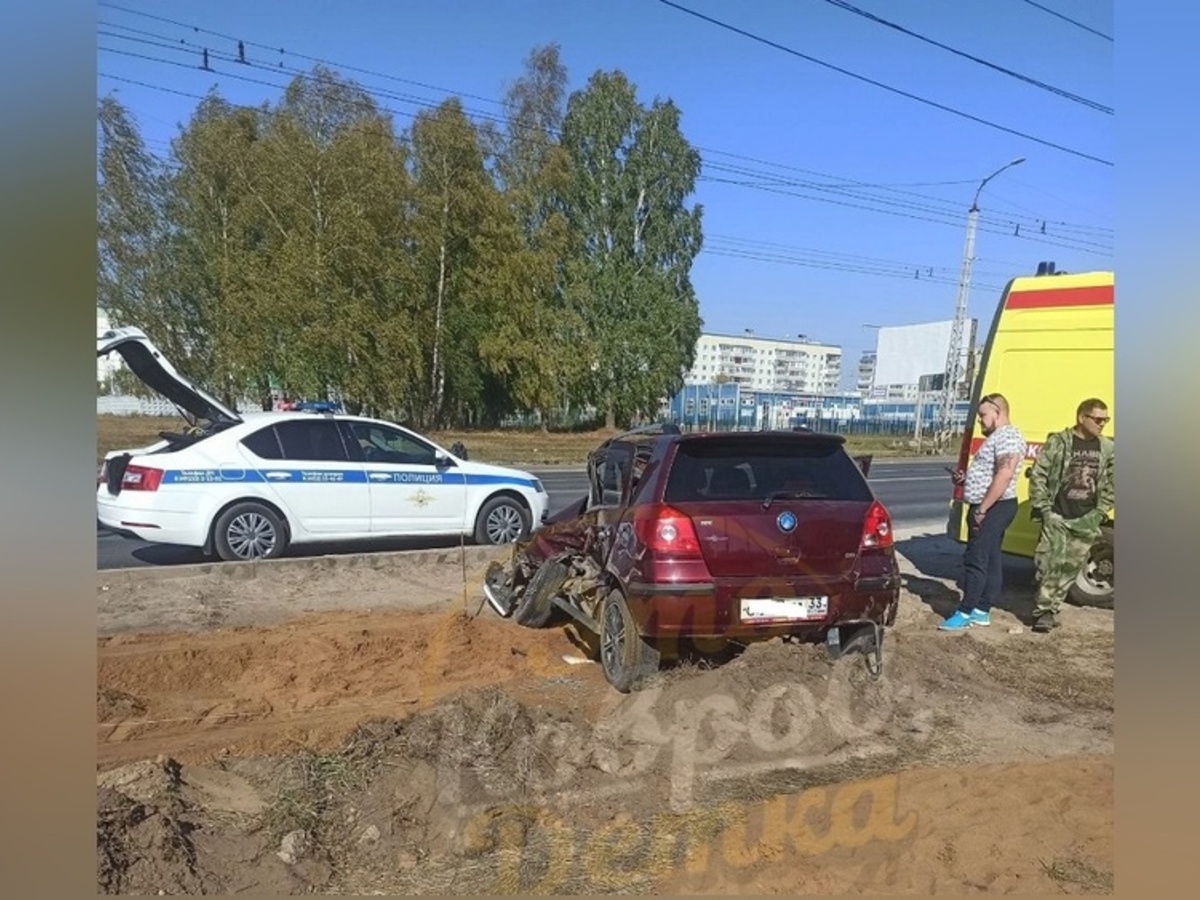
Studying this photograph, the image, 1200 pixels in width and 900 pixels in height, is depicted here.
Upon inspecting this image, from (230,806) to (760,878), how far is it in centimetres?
206

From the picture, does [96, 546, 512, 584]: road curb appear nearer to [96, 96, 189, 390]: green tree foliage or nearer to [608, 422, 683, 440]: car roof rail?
[96, 96, 189, 390]: green tree foliage

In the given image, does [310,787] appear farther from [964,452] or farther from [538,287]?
[964,452]

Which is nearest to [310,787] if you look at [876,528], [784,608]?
[784,608]

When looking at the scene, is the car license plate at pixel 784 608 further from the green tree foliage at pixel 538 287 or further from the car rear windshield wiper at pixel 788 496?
the green tree foliage at pixel 538 287

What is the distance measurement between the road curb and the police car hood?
136cm

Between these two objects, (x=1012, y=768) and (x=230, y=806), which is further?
(x=1012, y=768)

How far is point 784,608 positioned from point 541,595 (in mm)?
1949

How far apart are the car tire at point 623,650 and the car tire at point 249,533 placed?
4013 millimetres

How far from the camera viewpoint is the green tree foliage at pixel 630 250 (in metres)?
5.80

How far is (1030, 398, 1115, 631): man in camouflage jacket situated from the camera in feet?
19.9

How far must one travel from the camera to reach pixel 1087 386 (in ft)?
22.4

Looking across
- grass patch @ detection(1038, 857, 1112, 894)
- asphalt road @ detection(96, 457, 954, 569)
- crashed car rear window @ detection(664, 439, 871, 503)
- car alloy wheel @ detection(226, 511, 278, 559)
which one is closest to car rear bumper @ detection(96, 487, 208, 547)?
asphalt road @ detection(96, 457, 954, 569)
